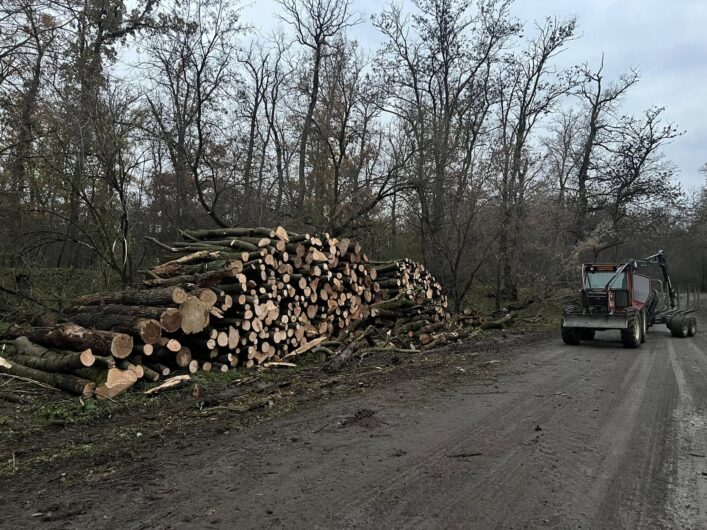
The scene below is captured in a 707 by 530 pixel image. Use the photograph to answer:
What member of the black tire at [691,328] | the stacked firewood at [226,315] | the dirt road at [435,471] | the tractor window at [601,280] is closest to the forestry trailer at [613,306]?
the tractor window at [601,280]

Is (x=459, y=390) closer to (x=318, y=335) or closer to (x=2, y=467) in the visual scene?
(x=318, y=335)

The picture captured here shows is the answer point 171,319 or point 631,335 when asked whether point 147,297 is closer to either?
point 171,319

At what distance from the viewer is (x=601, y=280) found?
14156mm

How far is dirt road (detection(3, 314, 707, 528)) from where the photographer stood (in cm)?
345

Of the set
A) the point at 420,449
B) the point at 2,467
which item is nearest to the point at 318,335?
the point at 420,449

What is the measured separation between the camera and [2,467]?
433 cm

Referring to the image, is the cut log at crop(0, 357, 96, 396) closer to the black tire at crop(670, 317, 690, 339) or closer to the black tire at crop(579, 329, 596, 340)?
the black tire at crop(579, 329, 596, 340)

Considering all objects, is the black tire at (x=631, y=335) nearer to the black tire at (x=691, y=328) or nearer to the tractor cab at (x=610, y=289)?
the tractor cab at (x=610, y=289)

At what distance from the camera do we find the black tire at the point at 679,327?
16.0 metres

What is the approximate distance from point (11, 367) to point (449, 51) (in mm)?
20574

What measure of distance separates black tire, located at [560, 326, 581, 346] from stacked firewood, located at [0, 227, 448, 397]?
3.38m

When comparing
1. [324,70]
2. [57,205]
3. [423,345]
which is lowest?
[423,345]

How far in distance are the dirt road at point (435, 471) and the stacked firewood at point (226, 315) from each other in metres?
2.75

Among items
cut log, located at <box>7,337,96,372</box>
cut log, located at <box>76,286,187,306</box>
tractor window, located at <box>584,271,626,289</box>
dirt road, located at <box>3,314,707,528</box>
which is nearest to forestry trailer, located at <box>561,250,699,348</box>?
tractor window, located at <box>584,271,626,289</box>
